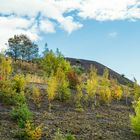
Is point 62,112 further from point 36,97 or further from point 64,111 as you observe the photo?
point 36,97

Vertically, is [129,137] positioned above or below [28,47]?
below

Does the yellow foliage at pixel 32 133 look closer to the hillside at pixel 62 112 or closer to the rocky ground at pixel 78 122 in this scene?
the hillside at pixel 62 112

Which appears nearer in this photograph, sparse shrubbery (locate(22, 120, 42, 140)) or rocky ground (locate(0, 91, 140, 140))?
sparse shrubbery (locate(22, 120, 42, 140))

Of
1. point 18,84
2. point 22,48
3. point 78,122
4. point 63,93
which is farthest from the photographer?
point 22,48

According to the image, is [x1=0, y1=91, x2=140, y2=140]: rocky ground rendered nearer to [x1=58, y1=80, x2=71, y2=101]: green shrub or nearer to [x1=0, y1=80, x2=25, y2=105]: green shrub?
[x1=0, y1=80, x2=25, y2=105]: green shrub

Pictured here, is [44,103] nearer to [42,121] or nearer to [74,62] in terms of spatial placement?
[42,121]

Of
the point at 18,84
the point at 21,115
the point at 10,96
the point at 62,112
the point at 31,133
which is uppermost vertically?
the point at 18,84

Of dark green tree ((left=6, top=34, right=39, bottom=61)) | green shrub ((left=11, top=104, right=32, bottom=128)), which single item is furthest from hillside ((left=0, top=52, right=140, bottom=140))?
dark green tree ((left=6, top=34, right=39, bottom=61))

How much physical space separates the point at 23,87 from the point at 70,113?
2.92 meters

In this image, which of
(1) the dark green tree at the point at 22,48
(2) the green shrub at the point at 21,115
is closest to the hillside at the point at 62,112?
(2) the green shrub at the point at 21,115

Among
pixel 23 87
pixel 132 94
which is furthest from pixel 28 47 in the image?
pixel 23 87

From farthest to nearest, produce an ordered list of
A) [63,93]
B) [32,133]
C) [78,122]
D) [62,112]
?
1. [63,93]
2. [62,112]
3. [78,122]
4. [32,133]

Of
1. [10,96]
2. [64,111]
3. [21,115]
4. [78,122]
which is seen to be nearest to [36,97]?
[10,96]

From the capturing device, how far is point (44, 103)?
1662 centimetres
